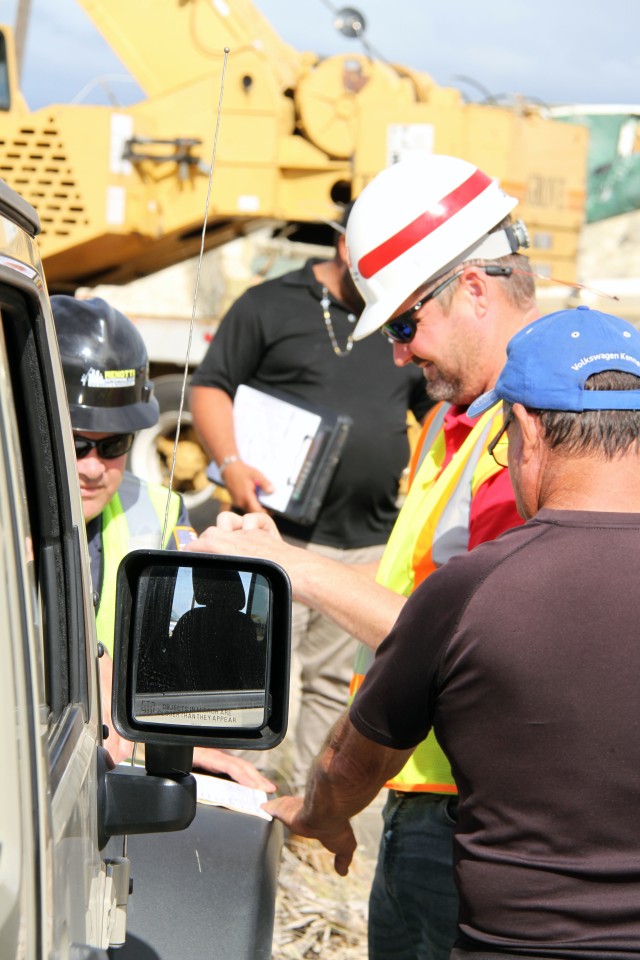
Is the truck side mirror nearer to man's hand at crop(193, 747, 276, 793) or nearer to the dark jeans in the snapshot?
the dark jeans

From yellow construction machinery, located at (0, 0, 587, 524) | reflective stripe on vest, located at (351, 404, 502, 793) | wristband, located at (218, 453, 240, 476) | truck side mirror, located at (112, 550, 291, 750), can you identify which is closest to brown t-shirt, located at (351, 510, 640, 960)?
truck side mirror, located at (112, 550, 291, 750)

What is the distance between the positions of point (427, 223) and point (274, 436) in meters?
2.08

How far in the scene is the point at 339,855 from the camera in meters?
2.52

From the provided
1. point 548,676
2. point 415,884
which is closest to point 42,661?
point 548,676

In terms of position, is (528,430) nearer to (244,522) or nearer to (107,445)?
(244,522)

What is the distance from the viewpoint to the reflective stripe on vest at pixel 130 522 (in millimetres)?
2943

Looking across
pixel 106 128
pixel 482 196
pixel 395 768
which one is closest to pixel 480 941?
pixel 395 768

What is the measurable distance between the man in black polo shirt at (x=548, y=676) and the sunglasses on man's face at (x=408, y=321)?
814 mm

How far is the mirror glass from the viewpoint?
5.43 ft

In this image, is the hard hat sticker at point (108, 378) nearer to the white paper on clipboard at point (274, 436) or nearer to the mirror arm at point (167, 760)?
the mirror arm at point (167, 760)

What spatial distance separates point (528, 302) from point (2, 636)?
1.81 metres

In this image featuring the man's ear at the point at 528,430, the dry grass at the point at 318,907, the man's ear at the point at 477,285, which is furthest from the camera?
the dry grass at the point at 318,907

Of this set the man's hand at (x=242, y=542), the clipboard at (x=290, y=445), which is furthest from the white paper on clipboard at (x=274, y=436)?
the man's hand at (x=242, y=542)

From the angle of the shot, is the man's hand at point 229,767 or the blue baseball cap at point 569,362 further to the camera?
the man's hand at point 229,767
